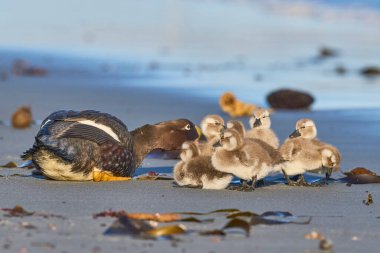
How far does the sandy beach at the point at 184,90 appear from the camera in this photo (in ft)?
20.1

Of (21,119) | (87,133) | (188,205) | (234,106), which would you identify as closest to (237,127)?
(87,133)

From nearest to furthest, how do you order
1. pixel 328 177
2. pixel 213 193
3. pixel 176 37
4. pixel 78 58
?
pixel 213 193, pixel 328 177, pixel 78 58, pixel 176 37

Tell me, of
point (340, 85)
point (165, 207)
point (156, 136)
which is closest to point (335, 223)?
point (165, 207)

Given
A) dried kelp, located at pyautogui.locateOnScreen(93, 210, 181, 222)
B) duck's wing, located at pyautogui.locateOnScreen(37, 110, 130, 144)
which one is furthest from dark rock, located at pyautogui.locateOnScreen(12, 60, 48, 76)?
dried kelp, located at pyautogui.locateOnScreen(93, 210, 181, 222)

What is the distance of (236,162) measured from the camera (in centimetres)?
766

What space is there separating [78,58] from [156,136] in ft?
39.0

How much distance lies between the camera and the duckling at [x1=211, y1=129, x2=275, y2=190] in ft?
25.1

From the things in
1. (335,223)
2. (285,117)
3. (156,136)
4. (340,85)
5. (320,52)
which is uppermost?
(320,52)

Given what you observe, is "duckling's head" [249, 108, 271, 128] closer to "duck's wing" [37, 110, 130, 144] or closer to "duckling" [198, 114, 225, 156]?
"duckling" [198, 114, 225, 156]

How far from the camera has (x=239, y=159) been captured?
7.66 metres

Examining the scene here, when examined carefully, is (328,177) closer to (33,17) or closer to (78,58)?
(78,58)

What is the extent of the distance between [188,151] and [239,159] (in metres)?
0.49

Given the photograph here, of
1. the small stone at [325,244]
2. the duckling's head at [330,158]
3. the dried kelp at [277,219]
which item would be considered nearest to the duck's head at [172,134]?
the duckling's head at [330,158]

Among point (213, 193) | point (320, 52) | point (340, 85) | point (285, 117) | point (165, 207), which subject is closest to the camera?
point (165, 207)
